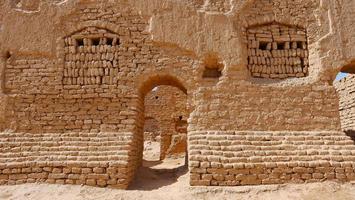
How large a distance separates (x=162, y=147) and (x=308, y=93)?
7.62 m

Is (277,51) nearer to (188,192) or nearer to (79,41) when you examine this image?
(188,192)

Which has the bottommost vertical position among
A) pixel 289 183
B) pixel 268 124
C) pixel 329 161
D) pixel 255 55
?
pixel 289 183

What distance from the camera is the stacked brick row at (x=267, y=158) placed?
227 inches

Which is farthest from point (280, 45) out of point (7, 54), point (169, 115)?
point (169, 115)

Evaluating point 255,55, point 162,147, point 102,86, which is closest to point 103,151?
point 102,86

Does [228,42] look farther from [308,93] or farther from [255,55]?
[308,93]

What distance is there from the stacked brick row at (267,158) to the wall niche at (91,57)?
7.17 feet

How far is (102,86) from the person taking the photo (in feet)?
21.7

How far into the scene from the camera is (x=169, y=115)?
45.2ft

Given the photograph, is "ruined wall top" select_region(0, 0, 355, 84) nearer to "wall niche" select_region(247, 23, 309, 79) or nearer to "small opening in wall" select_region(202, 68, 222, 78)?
"wall niche" select_region(247, 23, 309, 79)

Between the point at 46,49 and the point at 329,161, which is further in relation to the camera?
the point at 46,49

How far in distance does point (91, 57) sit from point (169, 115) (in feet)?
24.0

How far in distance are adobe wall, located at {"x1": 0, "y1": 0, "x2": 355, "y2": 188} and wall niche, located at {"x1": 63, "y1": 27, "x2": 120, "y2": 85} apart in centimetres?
2

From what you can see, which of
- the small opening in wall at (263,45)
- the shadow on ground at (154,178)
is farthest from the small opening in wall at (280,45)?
the shadow on ground at (154,178)
